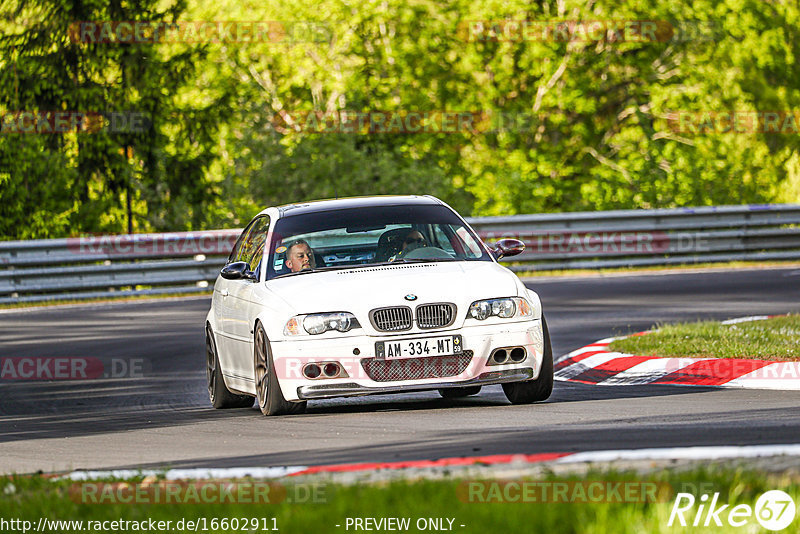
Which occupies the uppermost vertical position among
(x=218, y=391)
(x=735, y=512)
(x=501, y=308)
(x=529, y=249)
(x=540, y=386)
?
(x=735, y=512)

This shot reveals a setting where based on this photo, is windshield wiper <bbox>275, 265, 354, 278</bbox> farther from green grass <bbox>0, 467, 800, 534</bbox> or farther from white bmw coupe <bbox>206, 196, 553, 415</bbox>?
green grass <bbox>0, 467, 800, 534</bbox>

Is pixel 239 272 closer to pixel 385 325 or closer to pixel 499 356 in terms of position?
pixel 385 325

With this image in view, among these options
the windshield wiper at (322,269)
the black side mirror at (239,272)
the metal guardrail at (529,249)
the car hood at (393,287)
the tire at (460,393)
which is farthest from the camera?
the metal guardrail at (529,249)

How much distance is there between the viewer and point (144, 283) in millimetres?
22938

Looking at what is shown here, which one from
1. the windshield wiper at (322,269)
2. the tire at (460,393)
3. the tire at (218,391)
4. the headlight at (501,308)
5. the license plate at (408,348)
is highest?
the windshield wiper at (322,269)

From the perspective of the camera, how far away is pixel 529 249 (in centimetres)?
2453

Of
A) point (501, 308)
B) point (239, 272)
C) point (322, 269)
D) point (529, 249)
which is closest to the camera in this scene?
point (501, 308)

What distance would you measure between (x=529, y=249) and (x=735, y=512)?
1958 centimetres

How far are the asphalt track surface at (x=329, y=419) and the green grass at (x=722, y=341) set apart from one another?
938mm

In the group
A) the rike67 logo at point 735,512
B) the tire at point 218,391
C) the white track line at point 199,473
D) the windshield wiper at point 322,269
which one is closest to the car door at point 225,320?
the tire at point 218,391

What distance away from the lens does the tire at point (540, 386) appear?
10.1m

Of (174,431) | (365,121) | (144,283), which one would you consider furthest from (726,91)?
(174,431)

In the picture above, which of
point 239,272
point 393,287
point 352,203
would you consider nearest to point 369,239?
point 352,203

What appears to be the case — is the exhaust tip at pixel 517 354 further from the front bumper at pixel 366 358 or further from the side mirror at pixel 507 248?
the side mirror at pixel 507 248
